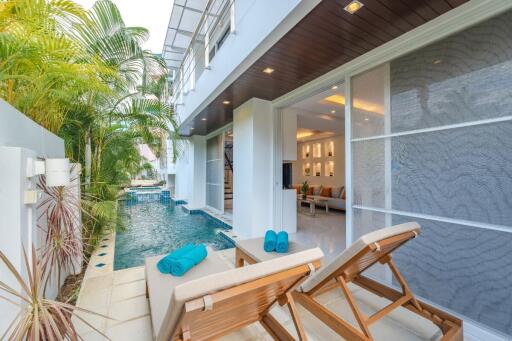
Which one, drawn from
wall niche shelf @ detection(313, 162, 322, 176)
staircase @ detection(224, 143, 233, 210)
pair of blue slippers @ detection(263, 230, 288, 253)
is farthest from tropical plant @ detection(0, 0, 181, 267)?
wall niche shelf @ detection(313, 162, 322, 176)

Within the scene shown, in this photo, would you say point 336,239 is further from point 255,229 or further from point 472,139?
point 472,139

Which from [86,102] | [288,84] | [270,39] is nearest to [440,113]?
[270,39]

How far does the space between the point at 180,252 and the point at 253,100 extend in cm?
326

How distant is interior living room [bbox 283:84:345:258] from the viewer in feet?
16.2

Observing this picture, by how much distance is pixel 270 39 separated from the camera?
2660 millimetres

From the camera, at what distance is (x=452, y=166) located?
208 cm

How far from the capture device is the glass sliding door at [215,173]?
7.37 m

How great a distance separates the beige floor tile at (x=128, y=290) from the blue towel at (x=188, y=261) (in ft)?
2.63

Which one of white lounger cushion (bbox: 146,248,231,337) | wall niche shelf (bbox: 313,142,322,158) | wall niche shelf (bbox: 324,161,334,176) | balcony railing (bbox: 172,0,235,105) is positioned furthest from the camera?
wall niche shelf (bbox: 313,142,322,158)

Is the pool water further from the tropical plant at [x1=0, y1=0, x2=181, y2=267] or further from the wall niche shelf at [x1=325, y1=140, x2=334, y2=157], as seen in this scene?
the wall niche shelf at [x1=325, y1=140, x2=334, y2=157]

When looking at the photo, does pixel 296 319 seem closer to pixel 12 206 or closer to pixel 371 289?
pixel 371 289

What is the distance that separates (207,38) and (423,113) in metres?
4.34

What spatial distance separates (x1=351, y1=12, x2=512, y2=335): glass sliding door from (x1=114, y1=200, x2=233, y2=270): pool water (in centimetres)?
328

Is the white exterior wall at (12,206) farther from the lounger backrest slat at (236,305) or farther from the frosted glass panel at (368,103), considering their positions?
the frosted glass panel at (368,103)
